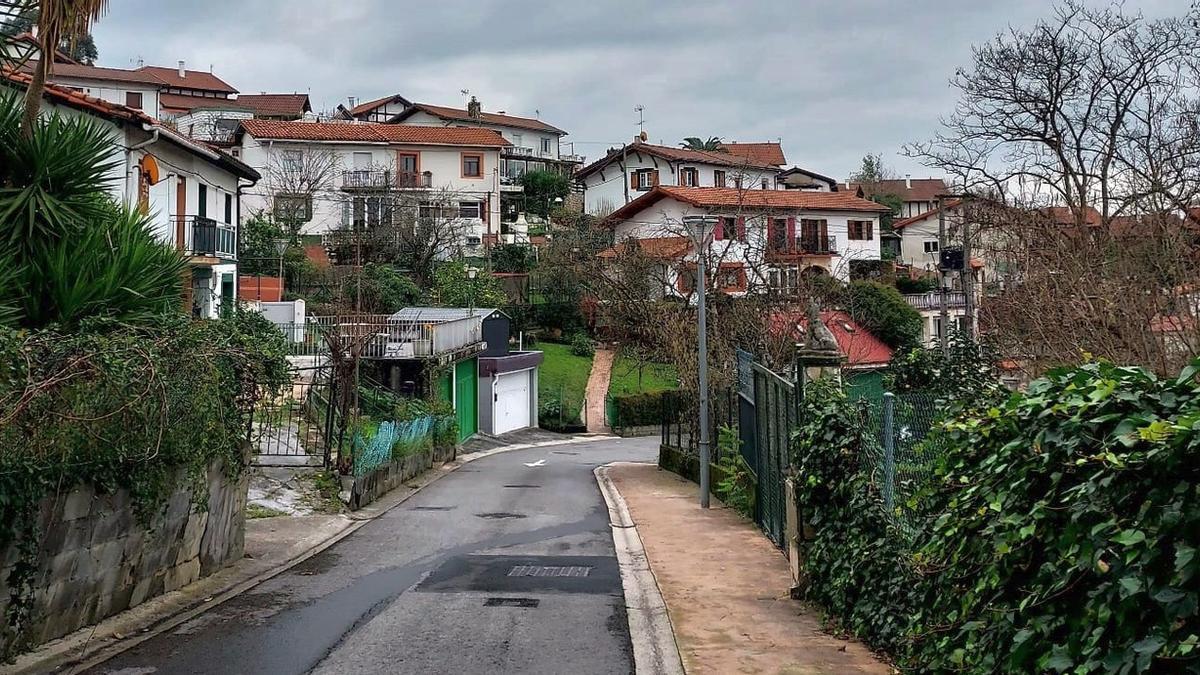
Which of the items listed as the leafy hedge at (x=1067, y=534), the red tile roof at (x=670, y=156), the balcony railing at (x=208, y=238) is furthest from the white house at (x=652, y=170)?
the leafy hedge at (x=1067, y=534)

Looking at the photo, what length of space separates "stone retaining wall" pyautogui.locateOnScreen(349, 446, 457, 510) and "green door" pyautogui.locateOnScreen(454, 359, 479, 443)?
28.5ft

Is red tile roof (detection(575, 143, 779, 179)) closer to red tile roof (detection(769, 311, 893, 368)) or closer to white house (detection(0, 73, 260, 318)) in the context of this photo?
red tile roof (detection(769, 311, 893, 368))

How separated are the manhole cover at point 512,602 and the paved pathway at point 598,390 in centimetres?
3579

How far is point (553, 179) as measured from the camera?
7969 cm

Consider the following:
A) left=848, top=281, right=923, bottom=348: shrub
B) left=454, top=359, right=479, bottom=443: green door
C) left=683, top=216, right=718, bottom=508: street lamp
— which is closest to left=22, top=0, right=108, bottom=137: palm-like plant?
left=683, top=216, right=718, bottom=508: street lamp

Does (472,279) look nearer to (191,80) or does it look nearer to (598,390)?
(598,390)

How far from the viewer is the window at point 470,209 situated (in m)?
64.1

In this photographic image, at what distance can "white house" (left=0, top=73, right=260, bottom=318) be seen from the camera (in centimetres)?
2355

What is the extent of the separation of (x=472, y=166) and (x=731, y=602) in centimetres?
5666

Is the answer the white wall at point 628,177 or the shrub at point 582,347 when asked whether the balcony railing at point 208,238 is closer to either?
the shrub at point 582,347

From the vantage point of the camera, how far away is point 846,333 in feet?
120

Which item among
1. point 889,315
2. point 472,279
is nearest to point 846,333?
point 889,315

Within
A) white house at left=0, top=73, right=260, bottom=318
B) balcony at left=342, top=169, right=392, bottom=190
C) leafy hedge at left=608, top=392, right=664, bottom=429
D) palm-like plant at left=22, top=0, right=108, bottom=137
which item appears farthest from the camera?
balcony at left=342, top=169, right=392, bottom=190

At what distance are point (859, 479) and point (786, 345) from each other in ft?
47.6
